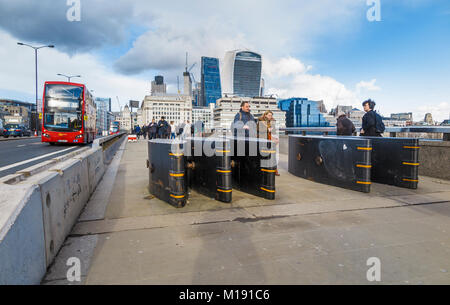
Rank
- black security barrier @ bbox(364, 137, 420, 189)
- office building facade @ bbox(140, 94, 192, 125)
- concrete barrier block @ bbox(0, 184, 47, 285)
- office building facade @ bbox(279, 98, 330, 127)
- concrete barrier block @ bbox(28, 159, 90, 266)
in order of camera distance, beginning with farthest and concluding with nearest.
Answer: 1. office building facade @ bbox(279, 98, 330, 127)
2. office building facade @ bbox(140, 94, 192, 125)
3. black security barrier @ bbox(364, 137, 420, 189)
4. concrete barrier block @ bbox(28, 159, 90, 266)
5. concrete barrier block @ bbox(0, 184, 47, 285)

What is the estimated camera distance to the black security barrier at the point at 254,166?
532cm

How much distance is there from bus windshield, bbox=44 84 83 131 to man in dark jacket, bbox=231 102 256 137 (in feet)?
46.1

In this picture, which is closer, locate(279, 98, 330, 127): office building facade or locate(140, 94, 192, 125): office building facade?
locate(140, 94, 192, 125): office building facade

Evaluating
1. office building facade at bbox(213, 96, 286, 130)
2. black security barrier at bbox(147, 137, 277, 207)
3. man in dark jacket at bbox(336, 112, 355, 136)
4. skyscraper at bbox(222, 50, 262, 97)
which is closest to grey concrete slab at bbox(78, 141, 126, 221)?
black security barrier at bbox(147, 137, 277, 207)

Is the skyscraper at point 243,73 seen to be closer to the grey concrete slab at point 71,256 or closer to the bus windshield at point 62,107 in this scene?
the bus windshield at point 62,107

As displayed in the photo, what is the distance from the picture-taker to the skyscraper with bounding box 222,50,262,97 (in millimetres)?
182375

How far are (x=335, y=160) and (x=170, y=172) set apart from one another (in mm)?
4217

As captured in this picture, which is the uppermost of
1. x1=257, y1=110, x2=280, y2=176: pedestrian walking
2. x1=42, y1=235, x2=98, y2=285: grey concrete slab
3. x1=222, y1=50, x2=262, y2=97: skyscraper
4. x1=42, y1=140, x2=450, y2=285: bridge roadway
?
x1=222, y1=50, x2=262, y2=97: skyscraper

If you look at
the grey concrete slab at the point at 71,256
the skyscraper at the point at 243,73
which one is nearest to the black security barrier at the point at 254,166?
the grey concrete slab at the point at 71,256

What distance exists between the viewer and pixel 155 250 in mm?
3055

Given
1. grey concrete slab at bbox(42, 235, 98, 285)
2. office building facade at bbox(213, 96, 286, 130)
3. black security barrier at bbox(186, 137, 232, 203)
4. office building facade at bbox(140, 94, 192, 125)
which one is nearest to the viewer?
grey concrete slab at bbox(42, 235, 98, 285)

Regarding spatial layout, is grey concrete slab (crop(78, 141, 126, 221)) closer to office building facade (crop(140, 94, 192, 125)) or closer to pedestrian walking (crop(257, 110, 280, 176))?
pedestrian walking (crop(257, 110, 280, 176))
